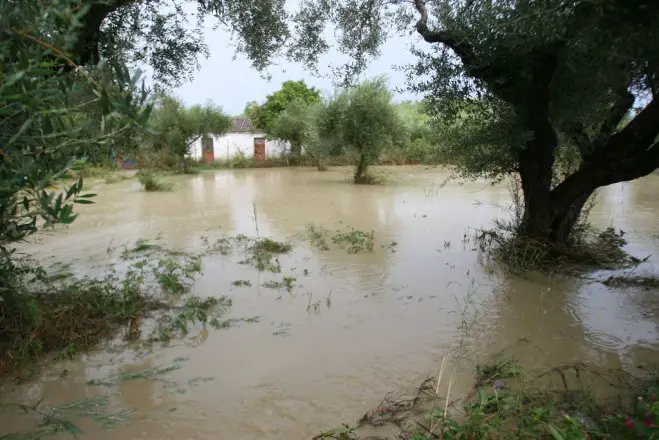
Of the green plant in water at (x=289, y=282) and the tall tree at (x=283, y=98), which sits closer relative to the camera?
the green plant in water at (x=289, y=282)

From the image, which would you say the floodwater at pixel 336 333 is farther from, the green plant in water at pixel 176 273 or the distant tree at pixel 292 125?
the distant tree at pixel 292 125

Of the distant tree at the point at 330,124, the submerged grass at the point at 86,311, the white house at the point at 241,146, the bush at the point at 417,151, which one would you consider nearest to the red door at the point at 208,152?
the white house at the point at 241,146

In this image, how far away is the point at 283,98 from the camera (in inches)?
1550

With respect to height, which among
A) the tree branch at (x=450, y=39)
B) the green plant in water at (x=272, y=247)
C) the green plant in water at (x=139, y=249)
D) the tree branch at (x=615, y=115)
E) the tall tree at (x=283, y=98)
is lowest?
the green plant in water at (x=139, y=249)

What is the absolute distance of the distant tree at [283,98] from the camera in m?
38.5

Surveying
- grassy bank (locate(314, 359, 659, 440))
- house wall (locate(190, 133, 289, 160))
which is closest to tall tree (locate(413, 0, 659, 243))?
grassy bank (locate(314, 359, 659, 440))

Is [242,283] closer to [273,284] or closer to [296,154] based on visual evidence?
[273,284]

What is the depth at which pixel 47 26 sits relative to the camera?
1.88 m

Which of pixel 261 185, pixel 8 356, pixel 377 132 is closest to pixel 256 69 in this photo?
pixel 8 356

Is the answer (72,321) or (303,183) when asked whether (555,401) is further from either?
(303,183)

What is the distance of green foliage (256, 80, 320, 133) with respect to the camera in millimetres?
38500

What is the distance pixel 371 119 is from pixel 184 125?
13.6 metres

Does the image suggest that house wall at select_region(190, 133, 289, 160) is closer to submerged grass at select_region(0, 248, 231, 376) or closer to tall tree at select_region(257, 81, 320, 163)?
tall tree at select_region(257, 81, 320, 163)

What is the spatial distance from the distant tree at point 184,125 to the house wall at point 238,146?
3.60 meters
